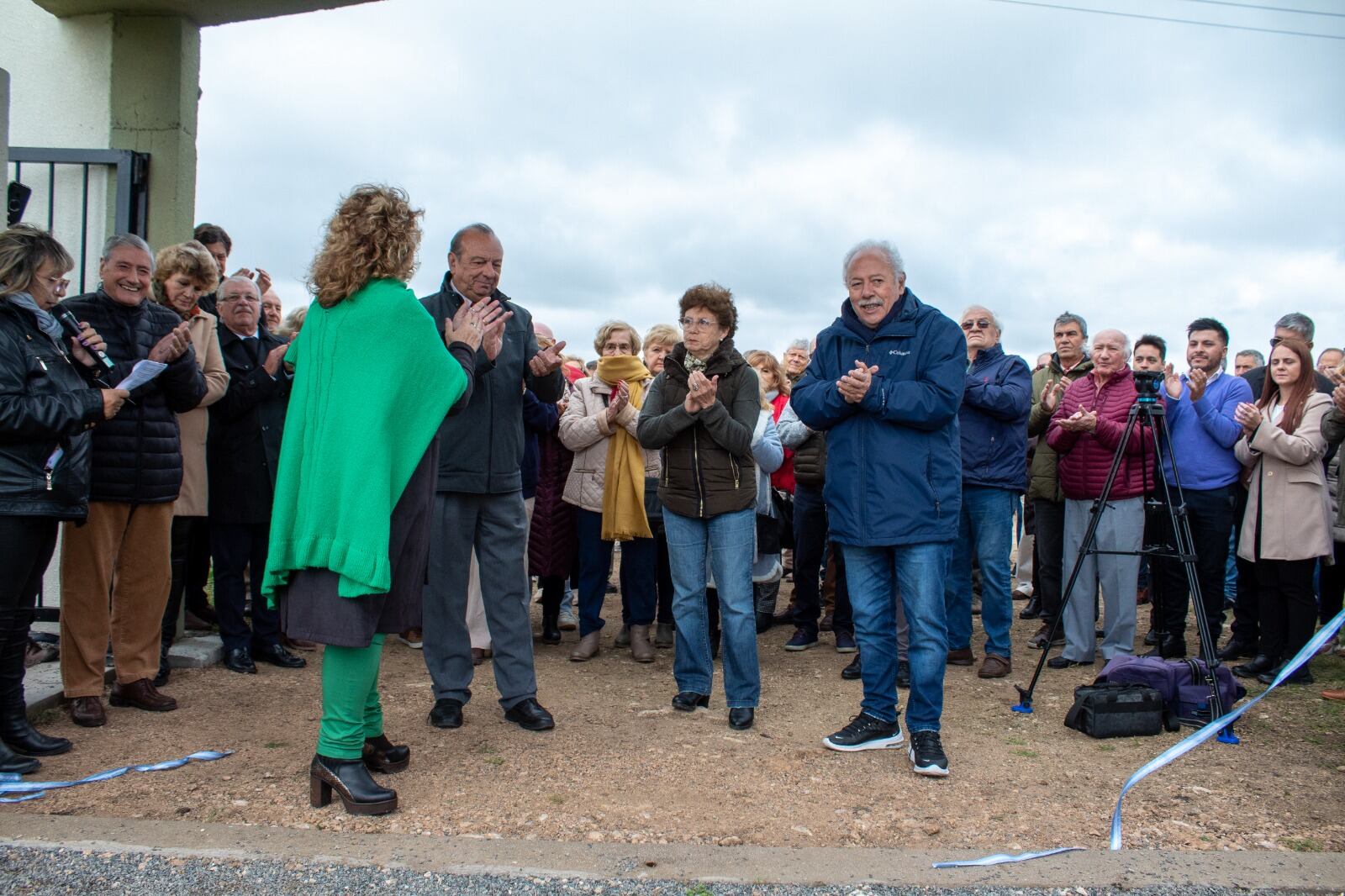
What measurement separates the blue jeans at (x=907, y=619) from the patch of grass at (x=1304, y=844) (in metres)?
1.30

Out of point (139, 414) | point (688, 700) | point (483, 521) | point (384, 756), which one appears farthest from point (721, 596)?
point (139, 414)

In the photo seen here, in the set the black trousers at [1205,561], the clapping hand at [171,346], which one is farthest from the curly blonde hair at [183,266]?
the black trousers at [1205,561]

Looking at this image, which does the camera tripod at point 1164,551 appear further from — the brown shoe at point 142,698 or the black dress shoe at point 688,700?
the brown shoe at point 142,698

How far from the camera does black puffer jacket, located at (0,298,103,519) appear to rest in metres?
4.05

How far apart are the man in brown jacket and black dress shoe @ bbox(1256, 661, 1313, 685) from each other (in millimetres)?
1274

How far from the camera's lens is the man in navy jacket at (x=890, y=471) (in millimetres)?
4465

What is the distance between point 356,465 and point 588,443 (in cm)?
322

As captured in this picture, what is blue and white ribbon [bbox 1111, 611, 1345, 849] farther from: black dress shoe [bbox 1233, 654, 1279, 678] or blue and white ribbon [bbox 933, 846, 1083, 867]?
black dress shoe [bbox 1233, 654, 1279, 678]

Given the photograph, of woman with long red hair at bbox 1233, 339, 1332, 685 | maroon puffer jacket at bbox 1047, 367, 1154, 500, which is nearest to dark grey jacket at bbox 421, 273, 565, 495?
maroon puffer jacket at bbox 1047, 367, 1154, 500

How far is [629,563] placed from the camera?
6793 mm

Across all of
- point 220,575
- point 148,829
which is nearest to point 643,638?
point 220,575

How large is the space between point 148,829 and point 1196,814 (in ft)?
11.9

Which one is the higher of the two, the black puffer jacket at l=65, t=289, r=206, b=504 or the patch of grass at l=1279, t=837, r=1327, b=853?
the black puffer jacket at l=65, t=289, r=206, b=504

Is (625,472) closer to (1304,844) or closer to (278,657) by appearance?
(278,657)
